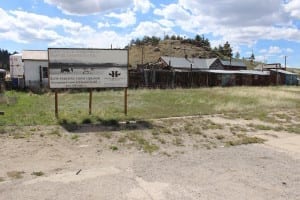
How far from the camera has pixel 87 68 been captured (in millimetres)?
12781

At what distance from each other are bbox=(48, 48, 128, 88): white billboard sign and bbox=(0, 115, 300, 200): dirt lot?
208cm

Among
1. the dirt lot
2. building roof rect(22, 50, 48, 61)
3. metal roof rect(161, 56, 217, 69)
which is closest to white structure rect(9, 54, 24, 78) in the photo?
building roof rect(22, 50, 48, 61)

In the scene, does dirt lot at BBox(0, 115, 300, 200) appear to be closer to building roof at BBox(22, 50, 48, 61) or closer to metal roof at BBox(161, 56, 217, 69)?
building roof at BBox(22, 50, 48, 61)

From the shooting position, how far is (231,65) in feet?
226

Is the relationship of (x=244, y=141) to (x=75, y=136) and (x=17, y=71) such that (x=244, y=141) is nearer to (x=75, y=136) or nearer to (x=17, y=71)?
(x=75, y=136)

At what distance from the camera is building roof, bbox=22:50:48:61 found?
107 feet

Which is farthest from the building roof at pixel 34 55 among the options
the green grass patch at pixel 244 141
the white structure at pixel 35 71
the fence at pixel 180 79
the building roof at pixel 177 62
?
the green grass patch at pixel 244 141

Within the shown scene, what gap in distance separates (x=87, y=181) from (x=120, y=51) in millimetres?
7642

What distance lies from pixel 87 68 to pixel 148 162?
20.5 feet

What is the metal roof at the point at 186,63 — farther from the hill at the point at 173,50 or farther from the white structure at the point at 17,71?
the white structure at the point at 17,71

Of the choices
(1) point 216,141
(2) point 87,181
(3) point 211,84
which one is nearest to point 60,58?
(1) point 216,141

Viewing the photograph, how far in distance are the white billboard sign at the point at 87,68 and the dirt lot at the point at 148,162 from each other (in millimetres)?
2083

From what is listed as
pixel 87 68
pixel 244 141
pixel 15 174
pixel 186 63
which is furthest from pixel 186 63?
pixel 15 174

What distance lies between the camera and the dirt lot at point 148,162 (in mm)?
5617
